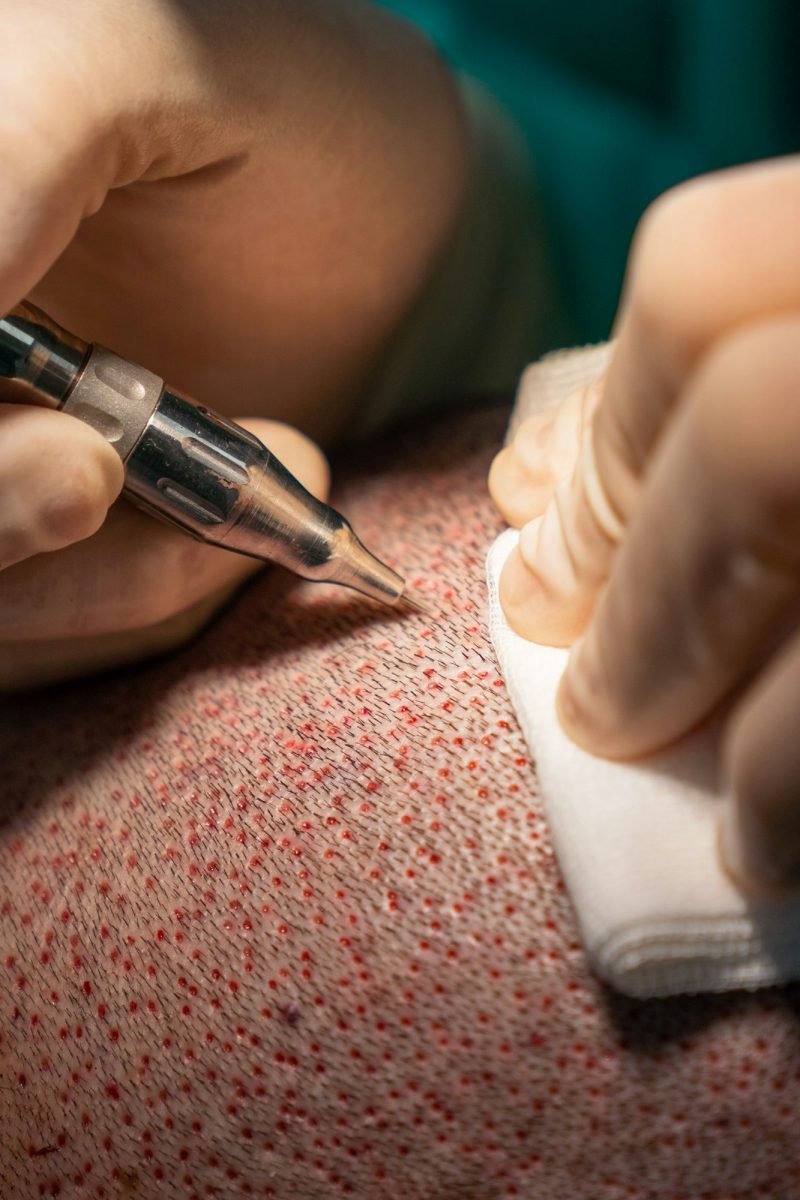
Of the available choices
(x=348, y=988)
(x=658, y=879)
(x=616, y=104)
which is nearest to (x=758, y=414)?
(x=658, y=879)

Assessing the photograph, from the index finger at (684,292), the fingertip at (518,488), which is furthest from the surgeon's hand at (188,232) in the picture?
the index finger at (684,292)

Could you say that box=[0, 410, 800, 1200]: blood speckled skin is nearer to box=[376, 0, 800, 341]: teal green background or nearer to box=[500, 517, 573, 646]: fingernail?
box=[500, 517, 573, 646]: fingernail

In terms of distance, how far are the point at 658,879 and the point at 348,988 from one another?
146mm

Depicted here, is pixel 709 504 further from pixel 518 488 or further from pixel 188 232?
pixel 188 232

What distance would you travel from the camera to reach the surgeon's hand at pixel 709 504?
0.30 metres

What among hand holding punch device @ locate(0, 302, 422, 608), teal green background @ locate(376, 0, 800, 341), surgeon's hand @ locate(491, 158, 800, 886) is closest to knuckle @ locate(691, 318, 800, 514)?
surgeon's hand @ locate(491, 158, 800, 886)

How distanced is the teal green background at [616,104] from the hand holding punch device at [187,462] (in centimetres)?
55

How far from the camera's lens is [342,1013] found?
0.44 meters

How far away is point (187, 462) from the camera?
510 millimetres

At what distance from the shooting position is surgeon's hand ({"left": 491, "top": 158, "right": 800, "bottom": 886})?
298 millimetres

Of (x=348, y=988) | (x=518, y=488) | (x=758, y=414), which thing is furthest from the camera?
(x=518, y=488)

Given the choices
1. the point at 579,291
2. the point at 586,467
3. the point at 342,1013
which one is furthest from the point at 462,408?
the point at 342,1013

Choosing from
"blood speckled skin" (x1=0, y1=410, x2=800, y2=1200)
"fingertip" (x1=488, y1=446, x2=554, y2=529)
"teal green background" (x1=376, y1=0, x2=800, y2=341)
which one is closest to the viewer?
"blood speckled skin" (x1=0, y1=410, x2=800, y2=1200)

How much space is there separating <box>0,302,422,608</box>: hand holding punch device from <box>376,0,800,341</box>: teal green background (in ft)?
1.80
